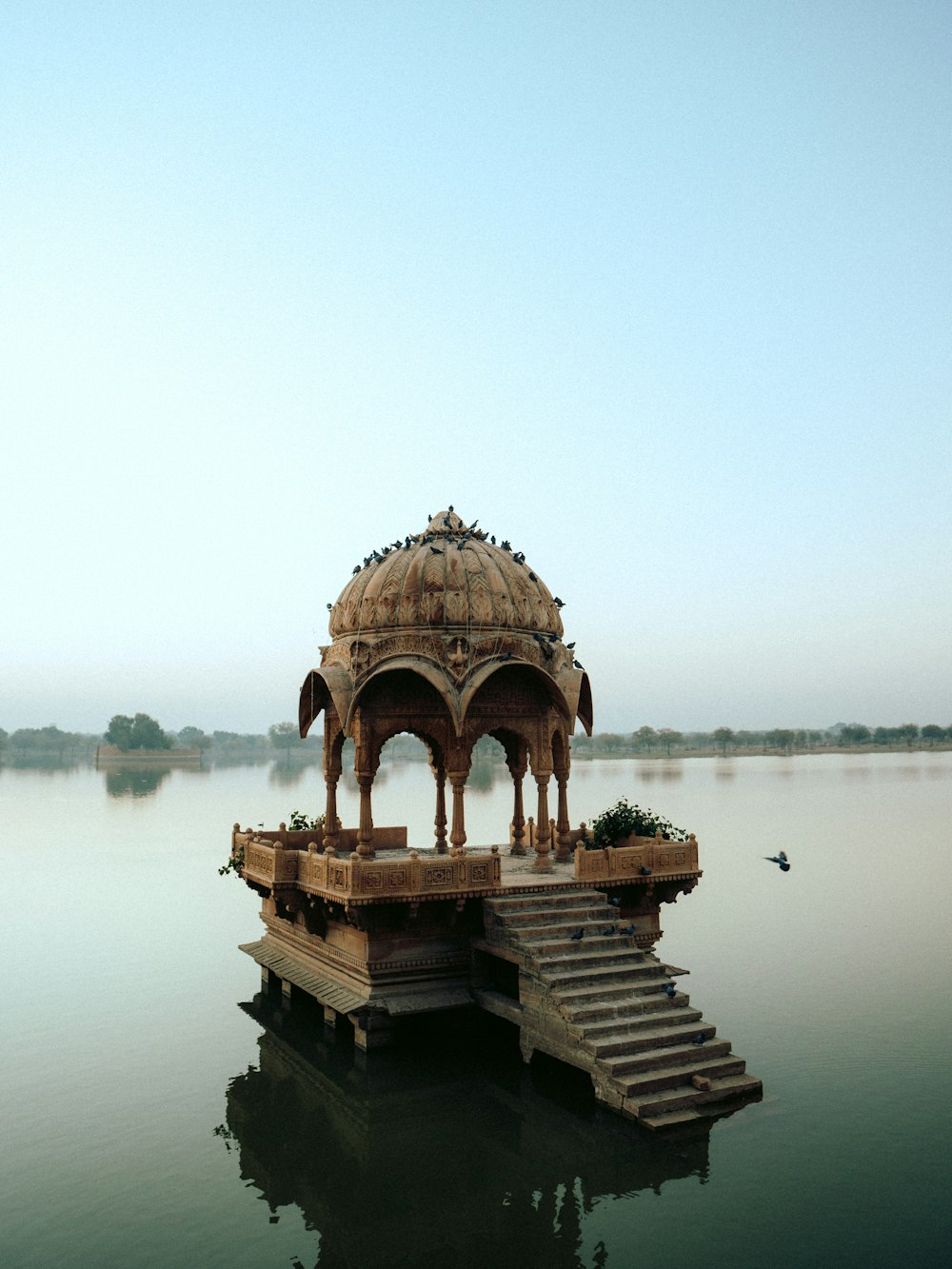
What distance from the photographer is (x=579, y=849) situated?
51.1ft

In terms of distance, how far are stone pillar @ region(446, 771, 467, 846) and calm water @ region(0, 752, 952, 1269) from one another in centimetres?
286

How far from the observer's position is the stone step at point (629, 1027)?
12.0 metres

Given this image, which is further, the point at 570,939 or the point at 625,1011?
the point at 570,939

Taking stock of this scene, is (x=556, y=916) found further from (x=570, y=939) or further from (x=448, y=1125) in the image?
(x=448, y=1125)

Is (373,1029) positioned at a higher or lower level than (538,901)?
lower

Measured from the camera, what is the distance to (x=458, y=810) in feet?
52.5

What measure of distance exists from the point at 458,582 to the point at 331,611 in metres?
2.70

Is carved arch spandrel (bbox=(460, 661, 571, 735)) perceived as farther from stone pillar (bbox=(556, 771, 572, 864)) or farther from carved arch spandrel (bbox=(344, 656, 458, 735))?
stone pillar (bbox=(556, 771, 572, 864))

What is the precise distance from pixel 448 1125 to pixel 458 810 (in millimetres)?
5029

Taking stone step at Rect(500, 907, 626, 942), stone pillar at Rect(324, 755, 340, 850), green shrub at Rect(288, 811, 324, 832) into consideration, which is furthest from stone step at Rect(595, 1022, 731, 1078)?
green shrub at Rect(288, 811, 324, 832)

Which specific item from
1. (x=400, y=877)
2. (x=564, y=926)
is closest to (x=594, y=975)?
(x=564, y=926)

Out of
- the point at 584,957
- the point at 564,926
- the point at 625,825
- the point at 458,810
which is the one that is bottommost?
the point at 584,957

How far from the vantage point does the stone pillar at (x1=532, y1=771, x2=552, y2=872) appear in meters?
17.1

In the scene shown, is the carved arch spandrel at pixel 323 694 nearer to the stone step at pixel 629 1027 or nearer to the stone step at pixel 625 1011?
the stone step at pixel 625 1011
